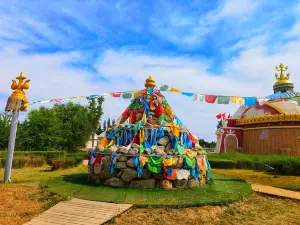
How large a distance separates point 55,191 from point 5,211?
1.77 metres

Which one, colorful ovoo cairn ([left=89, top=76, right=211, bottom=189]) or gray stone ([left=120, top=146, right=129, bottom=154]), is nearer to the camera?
colorful ovoo cairn ([left=89, top=76, right=211, bottom=189])

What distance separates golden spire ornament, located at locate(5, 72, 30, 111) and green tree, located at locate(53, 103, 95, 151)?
25161 millimetres

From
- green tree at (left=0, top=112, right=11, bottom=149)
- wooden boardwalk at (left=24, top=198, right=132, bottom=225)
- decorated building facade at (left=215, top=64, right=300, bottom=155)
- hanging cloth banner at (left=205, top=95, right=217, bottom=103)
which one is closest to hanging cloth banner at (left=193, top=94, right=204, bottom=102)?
hanging cloth banner at (left=205, top=95, right=217, bottom=103)

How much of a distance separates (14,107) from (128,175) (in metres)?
6.26

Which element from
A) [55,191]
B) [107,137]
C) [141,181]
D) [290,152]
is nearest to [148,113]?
[107,137]

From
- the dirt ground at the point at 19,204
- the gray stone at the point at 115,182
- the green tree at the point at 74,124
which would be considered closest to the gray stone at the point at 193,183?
the gray stone at the point at 115,182

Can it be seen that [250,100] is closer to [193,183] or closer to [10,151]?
[193,183]

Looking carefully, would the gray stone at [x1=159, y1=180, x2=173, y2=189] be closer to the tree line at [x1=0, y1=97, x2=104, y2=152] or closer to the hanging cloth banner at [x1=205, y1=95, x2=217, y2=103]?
the hanging cloth banner at [x1=205, y1=95, x2=217, y2=103]

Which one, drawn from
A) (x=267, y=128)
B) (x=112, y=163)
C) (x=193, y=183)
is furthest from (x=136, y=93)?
(x=267, y=128)

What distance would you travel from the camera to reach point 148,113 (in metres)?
11.5

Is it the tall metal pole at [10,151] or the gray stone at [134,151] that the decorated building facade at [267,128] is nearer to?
the gray stone at [134,151]

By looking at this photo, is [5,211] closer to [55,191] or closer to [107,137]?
[55,191]

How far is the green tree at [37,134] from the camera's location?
27891 millimetres

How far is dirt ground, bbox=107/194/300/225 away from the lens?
6.51 meters
